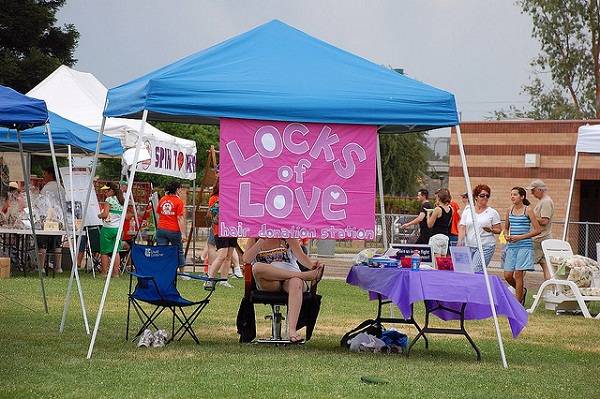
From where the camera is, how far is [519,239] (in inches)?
648

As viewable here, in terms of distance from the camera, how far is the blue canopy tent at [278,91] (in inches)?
412

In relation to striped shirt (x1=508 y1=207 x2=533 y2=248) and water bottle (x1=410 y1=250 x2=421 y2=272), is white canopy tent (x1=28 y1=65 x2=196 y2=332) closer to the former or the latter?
striped shirt (x1=508 y1=207 x2=533 y2=248)

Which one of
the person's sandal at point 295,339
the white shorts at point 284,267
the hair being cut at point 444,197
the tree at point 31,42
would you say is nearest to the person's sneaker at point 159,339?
the white shorts at point 284,267

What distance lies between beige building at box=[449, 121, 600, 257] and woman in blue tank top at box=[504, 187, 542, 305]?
1824 cm

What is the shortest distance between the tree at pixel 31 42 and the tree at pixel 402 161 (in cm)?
1586

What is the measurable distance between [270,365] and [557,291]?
303 inches

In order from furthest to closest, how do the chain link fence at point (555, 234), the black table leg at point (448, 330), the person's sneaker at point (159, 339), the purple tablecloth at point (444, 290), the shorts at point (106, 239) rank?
the chain link fence at point (555, 234)
the shorts at point (106, 239)
the person's sneaker at point (159, 339)
the black table leg at point (448, 330)
the purple tablecloth at point (444, 290)

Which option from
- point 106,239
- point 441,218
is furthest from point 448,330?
point 106,239

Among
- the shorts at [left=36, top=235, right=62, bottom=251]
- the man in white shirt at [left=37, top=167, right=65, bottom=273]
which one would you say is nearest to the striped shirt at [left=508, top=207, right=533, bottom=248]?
the man in white shirt at [left=37, top=167, right=65, bottom=273]

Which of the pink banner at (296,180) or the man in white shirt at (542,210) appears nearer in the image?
the pink banner at (296,180)

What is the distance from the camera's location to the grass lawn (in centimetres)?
859

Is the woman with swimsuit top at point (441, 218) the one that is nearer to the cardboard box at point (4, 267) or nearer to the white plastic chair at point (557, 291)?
the white plastic chair at point (557, 291)

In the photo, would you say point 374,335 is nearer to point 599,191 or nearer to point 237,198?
point 237,198

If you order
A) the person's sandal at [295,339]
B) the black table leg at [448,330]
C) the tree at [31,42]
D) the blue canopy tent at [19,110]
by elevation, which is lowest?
the person's sandal at [295,339]
